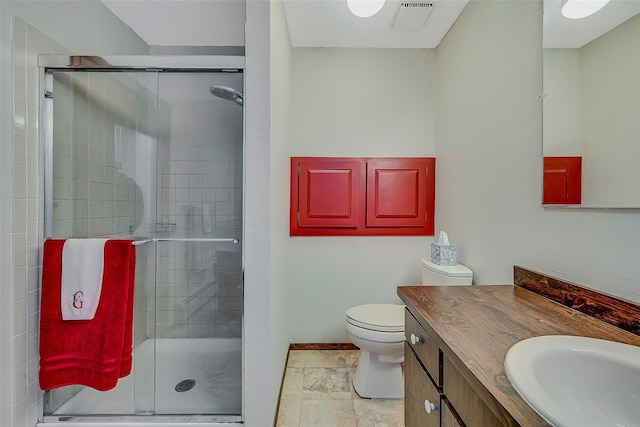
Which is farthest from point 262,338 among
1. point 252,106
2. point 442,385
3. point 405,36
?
point 405,36

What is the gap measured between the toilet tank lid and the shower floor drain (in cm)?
152

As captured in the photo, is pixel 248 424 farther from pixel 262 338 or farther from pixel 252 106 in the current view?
pixel 252 106

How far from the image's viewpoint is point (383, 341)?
5.49ft

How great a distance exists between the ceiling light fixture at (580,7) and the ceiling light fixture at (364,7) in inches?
39.0

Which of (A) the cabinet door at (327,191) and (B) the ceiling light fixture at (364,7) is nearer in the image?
(B) the ceiling light fixture at (364,7)

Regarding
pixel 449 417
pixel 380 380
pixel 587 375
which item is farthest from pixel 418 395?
pixel 380 380

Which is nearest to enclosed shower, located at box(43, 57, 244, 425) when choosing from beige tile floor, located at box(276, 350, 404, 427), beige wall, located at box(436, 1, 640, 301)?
beige tile floor, located at box(276, 350, 404, 427)

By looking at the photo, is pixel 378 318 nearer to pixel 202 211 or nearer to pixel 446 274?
pixel 446 274

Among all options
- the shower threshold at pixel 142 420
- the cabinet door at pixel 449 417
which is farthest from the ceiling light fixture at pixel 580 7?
the shower threshold at pixel 142 420

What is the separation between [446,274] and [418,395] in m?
0.83

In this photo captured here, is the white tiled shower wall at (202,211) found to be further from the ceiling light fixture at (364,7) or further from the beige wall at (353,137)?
the ceiling light fixture at (364,7)

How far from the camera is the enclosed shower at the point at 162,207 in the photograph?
5.02 ft

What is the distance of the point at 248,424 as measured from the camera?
1422 mm

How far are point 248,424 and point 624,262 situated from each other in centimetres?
159
